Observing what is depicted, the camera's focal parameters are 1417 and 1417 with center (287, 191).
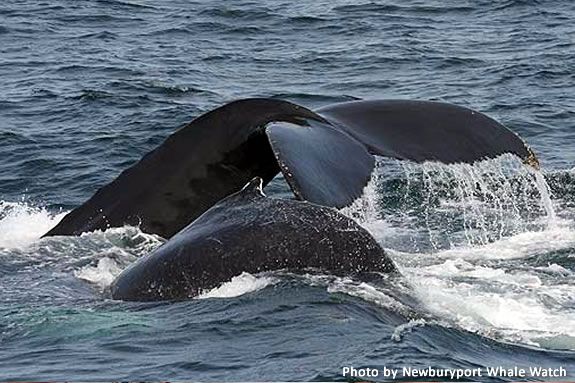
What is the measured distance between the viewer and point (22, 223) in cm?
1067

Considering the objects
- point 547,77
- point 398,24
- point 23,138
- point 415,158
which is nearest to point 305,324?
point 415,158

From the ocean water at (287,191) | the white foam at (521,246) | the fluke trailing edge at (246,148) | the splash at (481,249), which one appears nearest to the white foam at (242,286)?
the ocean water at (287,191)

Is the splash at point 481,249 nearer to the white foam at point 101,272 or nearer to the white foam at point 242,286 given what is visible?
the white foam at point 242,286

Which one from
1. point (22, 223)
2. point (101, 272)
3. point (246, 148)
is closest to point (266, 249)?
point (246, 148)

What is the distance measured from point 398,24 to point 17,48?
19.9 ft

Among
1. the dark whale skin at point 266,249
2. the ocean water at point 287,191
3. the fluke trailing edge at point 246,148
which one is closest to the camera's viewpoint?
the ocean water at point 287,191

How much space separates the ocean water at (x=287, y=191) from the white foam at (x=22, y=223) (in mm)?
39

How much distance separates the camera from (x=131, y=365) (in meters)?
6.49

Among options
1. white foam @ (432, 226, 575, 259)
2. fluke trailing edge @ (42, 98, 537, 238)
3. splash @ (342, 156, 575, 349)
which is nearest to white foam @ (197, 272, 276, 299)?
splash @ (342, 156, 575, 349)

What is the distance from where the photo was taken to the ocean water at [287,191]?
675cm

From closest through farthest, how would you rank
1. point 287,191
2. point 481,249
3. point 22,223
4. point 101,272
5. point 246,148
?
point 246,148, point 101,272, point 481,249, point 22,223, point 287,191

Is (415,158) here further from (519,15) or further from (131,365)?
(519,15)

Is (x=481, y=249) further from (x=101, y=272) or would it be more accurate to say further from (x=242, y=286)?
(x=242, y=286)

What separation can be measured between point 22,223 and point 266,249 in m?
4.09
